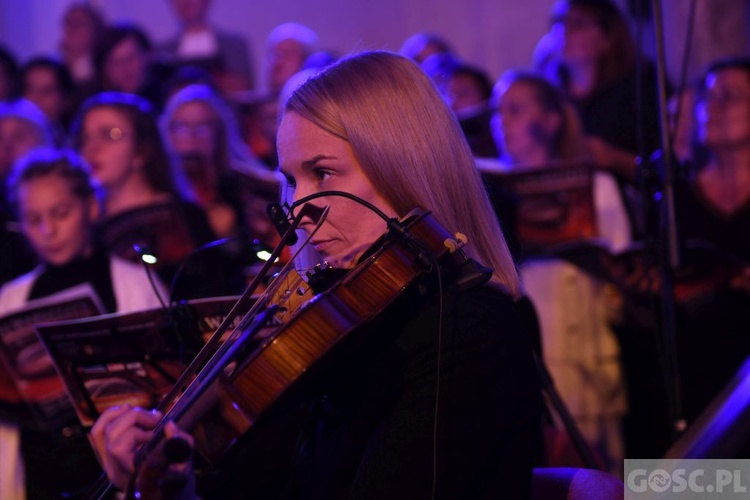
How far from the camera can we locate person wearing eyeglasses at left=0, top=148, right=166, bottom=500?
2.85 meters

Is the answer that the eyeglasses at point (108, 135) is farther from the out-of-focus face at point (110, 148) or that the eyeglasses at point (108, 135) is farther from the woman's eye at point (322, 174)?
the woman's eye at point (322, 174)

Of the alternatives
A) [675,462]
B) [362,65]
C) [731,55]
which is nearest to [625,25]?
[731,55]

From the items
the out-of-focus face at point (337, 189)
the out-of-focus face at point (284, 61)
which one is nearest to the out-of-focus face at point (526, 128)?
the out-of-focus face at point (284, 61)

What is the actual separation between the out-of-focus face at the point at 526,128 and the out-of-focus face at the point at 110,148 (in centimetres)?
176

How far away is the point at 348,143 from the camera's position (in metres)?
1.78

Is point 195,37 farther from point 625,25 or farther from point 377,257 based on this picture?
point 377,257

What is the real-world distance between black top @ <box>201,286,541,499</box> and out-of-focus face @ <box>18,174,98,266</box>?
2145 millimetres

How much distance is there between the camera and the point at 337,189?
177cm

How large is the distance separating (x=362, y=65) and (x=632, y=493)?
3.23 ft

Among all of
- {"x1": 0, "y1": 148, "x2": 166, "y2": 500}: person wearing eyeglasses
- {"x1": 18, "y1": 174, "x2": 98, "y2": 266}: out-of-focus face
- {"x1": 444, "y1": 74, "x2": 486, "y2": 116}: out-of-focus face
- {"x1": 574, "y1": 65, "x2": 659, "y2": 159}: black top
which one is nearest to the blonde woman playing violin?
{"x1": 0, "y1": 148, "x2": 166, "y2": 500}: person wearing eyeglasses

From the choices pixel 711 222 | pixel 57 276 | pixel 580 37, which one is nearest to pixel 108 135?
pixel 57 276

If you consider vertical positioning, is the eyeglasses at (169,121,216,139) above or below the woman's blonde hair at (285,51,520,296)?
below

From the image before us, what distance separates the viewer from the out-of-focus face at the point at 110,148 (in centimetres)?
435

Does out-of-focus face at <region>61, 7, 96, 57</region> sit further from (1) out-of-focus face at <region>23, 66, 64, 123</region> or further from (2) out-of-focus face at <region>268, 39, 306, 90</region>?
(2) out-of-focus face at <region>268, 39, 306, 90</region>
